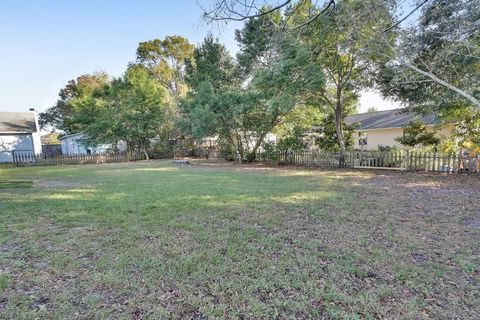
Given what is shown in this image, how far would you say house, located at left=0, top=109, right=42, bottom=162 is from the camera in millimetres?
21562

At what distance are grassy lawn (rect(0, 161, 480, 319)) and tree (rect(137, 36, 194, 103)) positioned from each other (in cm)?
2811

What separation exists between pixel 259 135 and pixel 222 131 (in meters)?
2.52

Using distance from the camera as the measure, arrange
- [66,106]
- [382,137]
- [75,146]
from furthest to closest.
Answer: [66,106]
[75,146]
[382,137]

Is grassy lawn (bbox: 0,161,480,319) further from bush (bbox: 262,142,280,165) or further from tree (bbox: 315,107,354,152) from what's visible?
tree (bbox: 315,107,354,152)

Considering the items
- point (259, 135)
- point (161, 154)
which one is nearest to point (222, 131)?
point (259, 135)

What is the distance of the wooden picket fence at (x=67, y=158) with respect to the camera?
18.2m

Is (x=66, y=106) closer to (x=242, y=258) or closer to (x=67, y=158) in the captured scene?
(x=67, y=158)

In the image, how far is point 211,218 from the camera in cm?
466

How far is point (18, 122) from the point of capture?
23.4 meters

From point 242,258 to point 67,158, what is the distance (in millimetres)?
20765

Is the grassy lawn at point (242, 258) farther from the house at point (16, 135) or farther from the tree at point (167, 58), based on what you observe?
the tree at point (167, 58)

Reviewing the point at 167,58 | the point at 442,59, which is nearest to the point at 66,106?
the point at 167,58

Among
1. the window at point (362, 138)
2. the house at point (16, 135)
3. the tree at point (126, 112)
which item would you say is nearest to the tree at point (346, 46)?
the window at point (362, 138)

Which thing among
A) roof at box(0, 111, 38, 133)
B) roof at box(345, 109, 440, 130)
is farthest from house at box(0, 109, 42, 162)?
roof at box(345, 109, 440, 130)
